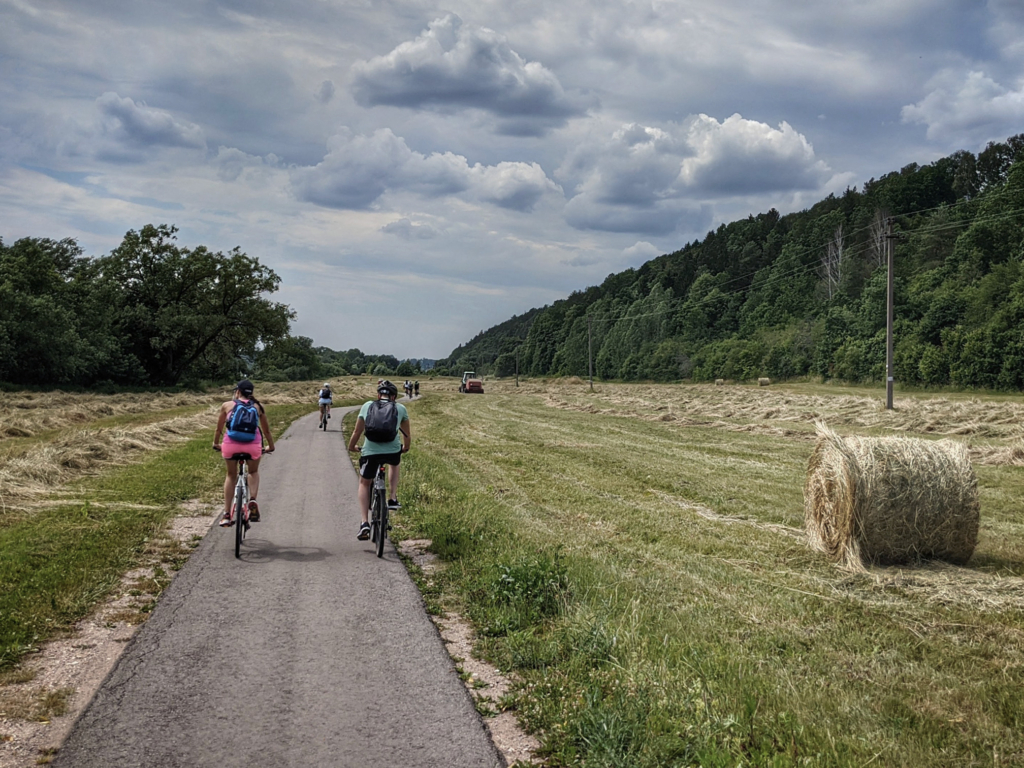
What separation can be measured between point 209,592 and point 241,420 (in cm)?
292

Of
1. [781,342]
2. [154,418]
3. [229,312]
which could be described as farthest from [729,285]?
[154,418]

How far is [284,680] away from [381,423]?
15.2ft

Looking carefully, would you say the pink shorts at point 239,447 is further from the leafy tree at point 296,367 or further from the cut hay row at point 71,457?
the leafy tree at point 296,367

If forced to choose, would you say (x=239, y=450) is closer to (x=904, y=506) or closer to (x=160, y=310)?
(x=904, y=506)

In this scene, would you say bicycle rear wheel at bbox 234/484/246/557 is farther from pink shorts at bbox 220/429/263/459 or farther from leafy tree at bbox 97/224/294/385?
leafy tree at bbox 97/224/294/385

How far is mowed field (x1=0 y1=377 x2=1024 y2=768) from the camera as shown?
15.9 ft

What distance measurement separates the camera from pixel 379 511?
9.86m

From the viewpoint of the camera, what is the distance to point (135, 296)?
65.9 meters

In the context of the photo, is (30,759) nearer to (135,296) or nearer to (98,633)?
(98,633)

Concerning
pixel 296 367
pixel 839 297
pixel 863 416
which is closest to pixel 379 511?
pixel 863 416

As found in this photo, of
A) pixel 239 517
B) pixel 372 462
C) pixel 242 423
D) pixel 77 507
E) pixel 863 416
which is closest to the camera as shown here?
pixel 239 517

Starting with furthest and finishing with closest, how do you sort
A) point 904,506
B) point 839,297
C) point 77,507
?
point 839,297
point 77,507
point 904,506

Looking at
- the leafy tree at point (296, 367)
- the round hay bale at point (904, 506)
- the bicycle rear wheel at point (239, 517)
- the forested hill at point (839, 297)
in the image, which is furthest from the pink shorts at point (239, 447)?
the leafy tree at point (296, 367)

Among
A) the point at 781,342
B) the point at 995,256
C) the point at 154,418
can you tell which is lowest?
the point at 154,418
